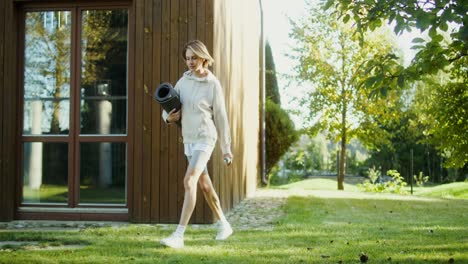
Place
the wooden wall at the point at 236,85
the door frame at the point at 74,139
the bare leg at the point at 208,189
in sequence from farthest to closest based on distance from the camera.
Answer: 1. the wooden wall at the point at 236,85
2. the door frame at the point at 74,139
3. the bare leg at the point at 208,189

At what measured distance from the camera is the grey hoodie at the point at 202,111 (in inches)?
191

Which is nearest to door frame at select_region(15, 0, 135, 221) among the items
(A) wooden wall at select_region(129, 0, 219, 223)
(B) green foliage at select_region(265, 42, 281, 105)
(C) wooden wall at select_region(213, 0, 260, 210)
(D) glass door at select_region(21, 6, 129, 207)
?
(D) glass door at select_region(21, 6, 129, 207)

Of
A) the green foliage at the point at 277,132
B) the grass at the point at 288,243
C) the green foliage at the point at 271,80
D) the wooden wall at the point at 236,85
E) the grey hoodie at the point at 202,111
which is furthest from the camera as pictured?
the green foliage at the point at 271,80

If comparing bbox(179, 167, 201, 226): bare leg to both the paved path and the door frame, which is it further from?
the door frame

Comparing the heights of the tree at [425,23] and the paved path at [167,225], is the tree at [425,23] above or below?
above

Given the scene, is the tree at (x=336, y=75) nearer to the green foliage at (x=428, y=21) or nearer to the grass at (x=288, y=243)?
the grass at (x=288, y=243)

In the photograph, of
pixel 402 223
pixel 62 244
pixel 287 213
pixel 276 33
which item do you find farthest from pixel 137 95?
pixel 276 33

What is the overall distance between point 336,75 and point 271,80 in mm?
2148

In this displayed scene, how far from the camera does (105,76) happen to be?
6.85 metres

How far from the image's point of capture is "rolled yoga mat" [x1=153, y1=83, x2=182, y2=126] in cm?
→ 477

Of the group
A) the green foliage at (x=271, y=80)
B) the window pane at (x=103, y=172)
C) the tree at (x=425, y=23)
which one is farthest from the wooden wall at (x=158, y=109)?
the green foliage at (x=271, y=80)

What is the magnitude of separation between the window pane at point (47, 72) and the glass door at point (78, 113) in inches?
0.5

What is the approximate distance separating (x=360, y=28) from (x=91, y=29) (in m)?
3.56

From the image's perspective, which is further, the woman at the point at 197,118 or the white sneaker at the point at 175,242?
the woman at the point at 197,118
